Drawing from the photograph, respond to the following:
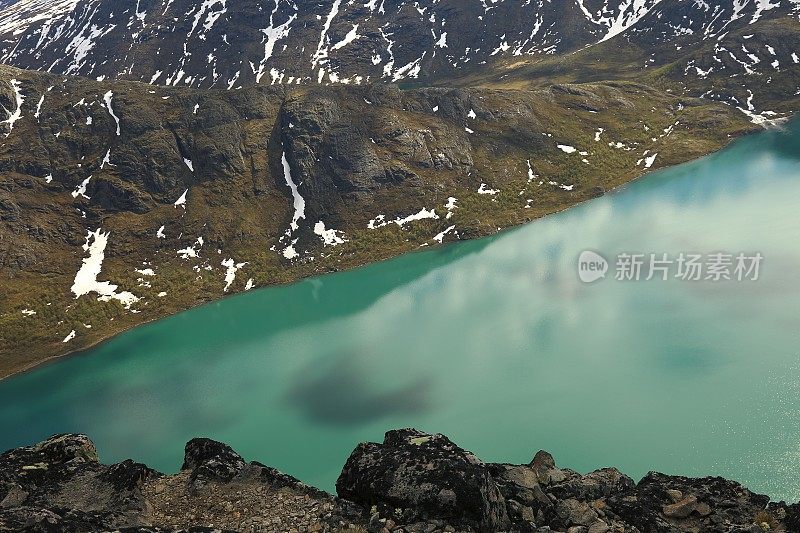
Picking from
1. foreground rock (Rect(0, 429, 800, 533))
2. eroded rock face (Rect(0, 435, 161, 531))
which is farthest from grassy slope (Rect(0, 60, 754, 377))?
foreground rock (Rect(0, 429, 800, 533))

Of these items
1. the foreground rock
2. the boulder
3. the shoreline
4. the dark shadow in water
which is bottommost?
the foreground rock

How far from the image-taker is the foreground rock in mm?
13164

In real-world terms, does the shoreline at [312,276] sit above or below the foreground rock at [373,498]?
above

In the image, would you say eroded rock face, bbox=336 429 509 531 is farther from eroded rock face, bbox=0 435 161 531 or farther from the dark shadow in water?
the dark shadow in water

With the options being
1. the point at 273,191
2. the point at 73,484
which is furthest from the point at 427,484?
the point at 273,191

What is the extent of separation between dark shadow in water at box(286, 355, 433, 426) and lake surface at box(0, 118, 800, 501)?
0.26m

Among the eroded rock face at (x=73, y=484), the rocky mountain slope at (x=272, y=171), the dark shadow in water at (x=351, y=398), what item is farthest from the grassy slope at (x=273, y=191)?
the eroded rock face at (x=73, y=484)

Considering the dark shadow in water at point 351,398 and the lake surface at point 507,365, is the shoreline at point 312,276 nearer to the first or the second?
the lake surface at point 507,365

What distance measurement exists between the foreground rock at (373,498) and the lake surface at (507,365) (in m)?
22.4

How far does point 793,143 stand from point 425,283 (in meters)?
99.7

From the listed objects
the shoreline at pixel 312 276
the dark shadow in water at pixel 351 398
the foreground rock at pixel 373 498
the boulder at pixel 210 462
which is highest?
the shoreline at pixel 312 276

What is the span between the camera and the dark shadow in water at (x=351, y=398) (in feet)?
169

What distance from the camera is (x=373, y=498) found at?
13938 mm

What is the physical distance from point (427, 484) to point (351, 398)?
43.3 meters
